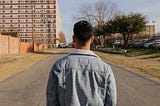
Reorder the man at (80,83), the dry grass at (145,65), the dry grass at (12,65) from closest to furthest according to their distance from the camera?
the man at (80,83) < the dry grass at (145,65) < the dry grass at (12,65)

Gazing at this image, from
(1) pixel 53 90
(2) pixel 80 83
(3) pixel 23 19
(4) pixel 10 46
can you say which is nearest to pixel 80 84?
(2) pixel 80 83

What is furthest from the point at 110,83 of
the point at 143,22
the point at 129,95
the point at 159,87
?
the point at 143,22

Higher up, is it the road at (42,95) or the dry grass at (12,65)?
the road at (42,95)

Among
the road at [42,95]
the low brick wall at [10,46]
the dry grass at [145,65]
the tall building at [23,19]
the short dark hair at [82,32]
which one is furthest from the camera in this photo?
the tall building at [23,19]

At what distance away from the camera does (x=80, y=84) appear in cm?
360

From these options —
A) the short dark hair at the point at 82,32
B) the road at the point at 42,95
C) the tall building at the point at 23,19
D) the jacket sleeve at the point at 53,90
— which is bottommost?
the road at the point at 42,95

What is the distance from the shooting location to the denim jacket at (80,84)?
11.8ft

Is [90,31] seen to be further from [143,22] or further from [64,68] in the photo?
[143,22]

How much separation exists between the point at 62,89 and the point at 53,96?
11 centimetres

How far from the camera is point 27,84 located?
17344 mm

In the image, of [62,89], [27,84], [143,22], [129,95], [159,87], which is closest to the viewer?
[62,89]

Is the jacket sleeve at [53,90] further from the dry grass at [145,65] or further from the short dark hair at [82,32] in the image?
the dry grass at [145,65]

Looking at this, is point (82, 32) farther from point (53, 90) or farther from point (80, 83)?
point (53, 90)

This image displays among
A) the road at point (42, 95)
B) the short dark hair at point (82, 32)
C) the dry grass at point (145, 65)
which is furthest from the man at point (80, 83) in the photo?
the dry grass at point (145, 65)
